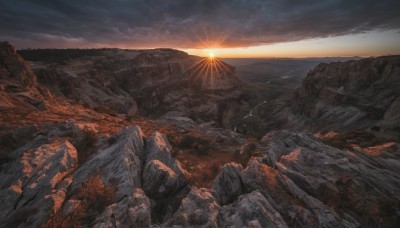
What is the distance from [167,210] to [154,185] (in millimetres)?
2296

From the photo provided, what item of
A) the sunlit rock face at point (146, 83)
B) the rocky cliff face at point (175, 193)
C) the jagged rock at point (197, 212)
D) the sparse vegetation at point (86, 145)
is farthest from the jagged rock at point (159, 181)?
the sunlit rock face at point (146, 83)

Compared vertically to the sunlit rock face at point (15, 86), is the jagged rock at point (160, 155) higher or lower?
lower

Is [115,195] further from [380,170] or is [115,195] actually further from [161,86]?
[161,86]

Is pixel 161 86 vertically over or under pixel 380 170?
under

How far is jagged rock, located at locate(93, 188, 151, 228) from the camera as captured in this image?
9.54 m

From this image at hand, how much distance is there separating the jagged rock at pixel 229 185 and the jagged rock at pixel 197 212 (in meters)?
2.16

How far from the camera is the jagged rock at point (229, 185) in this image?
46.2 feet

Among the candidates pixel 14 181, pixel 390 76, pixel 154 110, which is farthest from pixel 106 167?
pixel 154 110

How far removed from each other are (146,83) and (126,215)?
141m

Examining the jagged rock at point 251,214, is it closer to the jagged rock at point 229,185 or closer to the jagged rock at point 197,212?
the jagged rock at point 197,212

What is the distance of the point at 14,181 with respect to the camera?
11805 millimetres

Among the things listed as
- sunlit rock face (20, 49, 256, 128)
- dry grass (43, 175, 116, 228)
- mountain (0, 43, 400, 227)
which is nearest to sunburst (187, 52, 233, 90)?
sunlit rock face (20, 49, 256, 128)

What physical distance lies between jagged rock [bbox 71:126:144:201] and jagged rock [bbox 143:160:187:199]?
643mm

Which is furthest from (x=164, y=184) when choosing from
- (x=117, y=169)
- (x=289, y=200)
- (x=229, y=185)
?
(x=289, y=200)
